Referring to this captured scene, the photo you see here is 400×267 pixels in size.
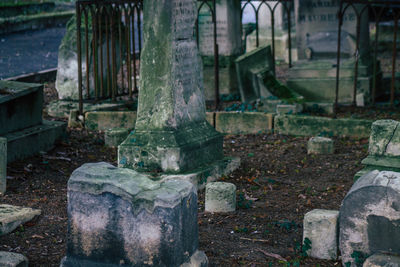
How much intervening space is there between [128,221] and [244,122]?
188 inches

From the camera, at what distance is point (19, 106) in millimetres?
7520

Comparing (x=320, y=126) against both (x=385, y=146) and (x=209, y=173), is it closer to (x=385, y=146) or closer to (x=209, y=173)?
(x=209, y=173)

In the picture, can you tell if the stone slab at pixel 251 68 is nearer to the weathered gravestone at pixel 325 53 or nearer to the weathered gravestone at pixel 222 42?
the weathered gravestone at pixel 325 53

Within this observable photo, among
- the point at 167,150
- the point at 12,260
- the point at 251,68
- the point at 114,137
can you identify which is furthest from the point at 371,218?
the point at 251,68

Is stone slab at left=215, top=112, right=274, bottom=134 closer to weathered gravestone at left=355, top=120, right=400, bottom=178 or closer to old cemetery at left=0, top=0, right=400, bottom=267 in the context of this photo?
old cemetery at left=0, top=0, right=400, bottom=267

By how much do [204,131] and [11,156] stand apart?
7.16ft

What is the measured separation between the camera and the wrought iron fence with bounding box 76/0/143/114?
906cm

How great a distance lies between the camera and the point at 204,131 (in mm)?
6762

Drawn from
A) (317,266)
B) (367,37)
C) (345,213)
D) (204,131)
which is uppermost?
(367,37)

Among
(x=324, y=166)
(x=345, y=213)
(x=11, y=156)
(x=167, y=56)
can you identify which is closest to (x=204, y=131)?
(x=167, y=56)

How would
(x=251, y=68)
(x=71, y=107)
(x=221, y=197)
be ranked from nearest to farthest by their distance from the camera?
1. (x=221, y=197)
2. (x=71, y=107)
3. (x=251, y=68)

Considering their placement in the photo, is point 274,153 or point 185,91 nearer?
point 185,91

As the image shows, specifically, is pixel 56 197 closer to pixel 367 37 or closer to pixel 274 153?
pixel 274 153

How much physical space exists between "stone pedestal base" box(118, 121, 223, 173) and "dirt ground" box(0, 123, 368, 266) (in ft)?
1.31
